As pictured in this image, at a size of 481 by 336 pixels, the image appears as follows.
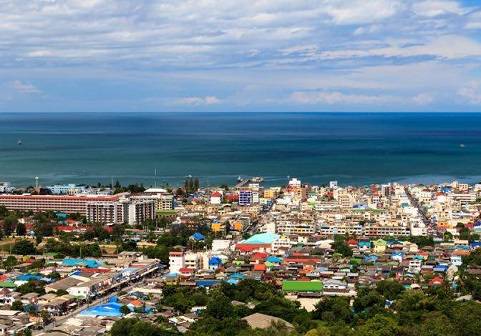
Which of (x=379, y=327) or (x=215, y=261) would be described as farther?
(x=215, y=261)

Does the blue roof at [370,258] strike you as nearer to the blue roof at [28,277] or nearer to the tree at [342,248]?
the tree at [342,248]

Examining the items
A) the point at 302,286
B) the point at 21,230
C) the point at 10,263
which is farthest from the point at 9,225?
the point at 302,286

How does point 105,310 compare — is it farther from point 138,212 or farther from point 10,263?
point 138,212

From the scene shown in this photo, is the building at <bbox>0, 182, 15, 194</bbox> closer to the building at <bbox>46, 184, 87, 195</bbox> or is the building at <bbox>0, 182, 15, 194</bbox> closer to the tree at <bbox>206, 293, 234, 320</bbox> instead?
the building at <bbox>46, 184, 87, 195</bbox>

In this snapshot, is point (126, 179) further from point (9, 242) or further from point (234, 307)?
point (234, 307)

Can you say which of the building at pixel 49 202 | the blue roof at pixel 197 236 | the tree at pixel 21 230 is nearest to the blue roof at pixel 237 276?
the blue roof at pixel 197 236

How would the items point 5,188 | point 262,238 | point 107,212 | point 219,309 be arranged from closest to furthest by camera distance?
1. point 219,309
2. point 262,238
3. point 107,212
4. point 5,188
